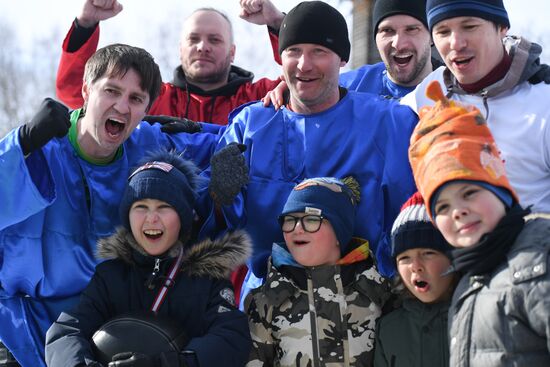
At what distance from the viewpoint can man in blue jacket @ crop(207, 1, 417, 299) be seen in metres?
3.83

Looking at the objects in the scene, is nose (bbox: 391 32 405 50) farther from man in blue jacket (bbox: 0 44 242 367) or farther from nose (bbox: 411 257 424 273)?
nose (bbox: 411 257 424 273)

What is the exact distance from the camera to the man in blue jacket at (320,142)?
3.83 meters

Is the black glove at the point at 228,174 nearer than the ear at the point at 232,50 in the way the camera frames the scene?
Yes

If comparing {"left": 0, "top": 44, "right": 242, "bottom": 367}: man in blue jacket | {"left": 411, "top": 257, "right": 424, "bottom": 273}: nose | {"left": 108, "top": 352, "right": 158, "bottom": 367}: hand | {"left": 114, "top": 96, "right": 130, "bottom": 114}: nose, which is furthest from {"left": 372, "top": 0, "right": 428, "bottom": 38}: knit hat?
{"left": 108, "top": 352, "right": 158, "bottom": 367}: hand

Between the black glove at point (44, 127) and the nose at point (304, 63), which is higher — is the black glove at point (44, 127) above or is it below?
below

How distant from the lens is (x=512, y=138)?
347 cm

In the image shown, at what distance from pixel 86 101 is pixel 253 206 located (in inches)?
43.2

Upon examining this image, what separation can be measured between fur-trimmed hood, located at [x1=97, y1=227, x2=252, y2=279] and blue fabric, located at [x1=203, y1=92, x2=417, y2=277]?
33 centimetres

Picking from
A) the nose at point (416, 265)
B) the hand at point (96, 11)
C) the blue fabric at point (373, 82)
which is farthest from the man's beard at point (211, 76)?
the nose at point (416, 265)

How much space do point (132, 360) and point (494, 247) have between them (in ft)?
5.02

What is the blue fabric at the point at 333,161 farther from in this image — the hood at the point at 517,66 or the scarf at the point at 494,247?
the scarf at the point at 494,247

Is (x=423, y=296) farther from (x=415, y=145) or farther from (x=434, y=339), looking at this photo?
(x=415, y=145)

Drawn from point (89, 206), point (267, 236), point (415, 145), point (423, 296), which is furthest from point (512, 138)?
point (89, 206)

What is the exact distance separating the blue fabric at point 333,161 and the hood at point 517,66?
0.41m
